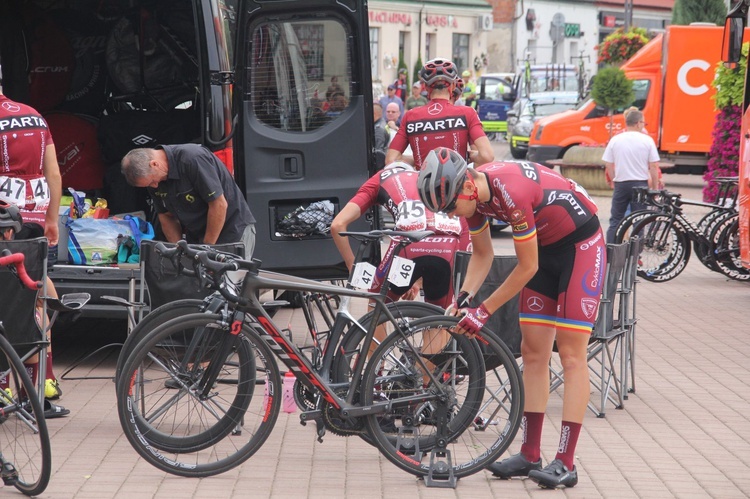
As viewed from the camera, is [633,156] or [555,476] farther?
[633,156]

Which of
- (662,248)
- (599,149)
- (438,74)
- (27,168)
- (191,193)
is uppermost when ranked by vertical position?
(438,74)

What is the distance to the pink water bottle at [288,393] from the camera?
18.1 feet

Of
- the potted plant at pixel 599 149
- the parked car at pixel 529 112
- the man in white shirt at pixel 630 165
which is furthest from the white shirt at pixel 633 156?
the parked car at pixel 529 112

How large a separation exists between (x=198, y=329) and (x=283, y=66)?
3812 mm

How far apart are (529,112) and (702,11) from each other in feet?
Result: 16.9

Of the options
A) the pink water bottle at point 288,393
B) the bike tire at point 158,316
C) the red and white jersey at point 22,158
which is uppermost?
the red and white jersey at point 22,158

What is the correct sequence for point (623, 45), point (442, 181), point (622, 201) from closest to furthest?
point (442, 181)
point (622, 201)
point (623, 45)

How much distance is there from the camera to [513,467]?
565 centimetres

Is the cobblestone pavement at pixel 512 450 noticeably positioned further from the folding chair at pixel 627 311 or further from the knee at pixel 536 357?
the knee at pixel 536 357

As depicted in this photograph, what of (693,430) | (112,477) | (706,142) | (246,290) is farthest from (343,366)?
(706,142)

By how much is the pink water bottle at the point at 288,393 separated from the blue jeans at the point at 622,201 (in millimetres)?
9339

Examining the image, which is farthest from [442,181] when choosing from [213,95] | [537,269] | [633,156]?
[633,156]

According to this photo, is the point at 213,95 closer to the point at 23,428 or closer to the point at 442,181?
the point at 23,428

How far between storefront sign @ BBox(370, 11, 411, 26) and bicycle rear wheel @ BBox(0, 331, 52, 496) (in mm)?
48209
